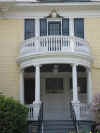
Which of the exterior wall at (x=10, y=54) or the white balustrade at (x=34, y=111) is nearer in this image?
the white balustrade at (x=34, y=111)

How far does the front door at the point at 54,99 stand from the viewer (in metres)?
20.9

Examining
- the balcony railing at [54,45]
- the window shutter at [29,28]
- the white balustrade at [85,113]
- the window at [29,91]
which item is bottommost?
the white balustrade at [85,113]

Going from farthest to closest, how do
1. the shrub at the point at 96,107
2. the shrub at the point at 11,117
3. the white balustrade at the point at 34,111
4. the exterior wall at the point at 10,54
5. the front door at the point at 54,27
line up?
the front door at the point at 54,27
the exterior wall at the point at 10,54
the white balustrade at the point at 34,111
the shrub at the point at 96,107
the shrub at the point at 11,117

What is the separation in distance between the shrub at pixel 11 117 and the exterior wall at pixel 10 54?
3.69 meters

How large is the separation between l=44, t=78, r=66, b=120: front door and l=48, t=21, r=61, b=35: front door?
116 inches

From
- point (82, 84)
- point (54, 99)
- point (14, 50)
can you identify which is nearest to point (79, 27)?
point (82, 84)

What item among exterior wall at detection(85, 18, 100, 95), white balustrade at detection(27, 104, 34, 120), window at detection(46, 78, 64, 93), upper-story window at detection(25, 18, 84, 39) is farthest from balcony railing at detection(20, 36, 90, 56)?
window at detection(46, 78, 64, 93)

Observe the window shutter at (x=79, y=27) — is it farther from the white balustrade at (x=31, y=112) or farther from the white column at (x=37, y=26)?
the white balustrade at (x=31, y=112)

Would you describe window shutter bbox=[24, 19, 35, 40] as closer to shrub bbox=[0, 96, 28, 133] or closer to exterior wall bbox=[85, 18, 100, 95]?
exterior wall bbox=[85, 18, 100, 95]

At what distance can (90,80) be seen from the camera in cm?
2011

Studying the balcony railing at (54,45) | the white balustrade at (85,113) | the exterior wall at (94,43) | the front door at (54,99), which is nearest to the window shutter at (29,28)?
the balcony railing at (54,45)

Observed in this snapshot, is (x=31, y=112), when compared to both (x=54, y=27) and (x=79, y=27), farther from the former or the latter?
Answer: (x=79, y=27)

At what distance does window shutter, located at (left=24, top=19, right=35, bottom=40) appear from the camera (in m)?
21.0

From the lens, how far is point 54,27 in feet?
69.7
